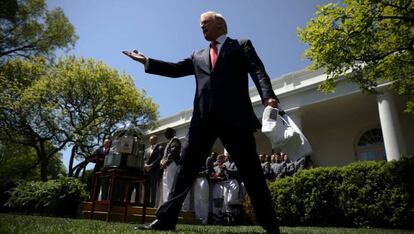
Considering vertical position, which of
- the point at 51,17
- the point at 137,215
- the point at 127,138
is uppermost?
the point at 51,17

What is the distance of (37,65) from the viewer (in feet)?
86.4

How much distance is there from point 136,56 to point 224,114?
1431mm

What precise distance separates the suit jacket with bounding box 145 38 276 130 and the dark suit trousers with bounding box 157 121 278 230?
0.38ft

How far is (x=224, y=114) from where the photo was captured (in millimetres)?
3145

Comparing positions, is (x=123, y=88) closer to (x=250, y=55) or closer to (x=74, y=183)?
(x=74, y=183)

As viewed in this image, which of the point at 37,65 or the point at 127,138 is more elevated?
the point at 37,65

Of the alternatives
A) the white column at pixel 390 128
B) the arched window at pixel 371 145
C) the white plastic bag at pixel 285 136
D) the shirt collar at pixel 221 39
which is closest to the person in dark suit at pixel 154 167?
the shirt collar at pixel 221 39

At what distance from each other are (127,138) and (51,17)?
83.6 ft

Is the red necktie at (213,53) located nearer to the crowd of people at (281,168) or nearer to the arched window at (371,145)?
the crowd of people at (281,168)

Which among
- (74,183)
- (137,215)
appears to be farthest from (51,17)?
(137,215)

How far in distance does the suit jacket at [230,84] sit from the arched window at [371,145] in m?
19.3

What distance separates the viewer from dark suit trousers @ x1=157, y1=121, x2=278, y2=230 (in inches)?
121

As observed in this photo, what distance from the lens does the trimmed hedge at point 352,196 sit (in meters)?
6.09

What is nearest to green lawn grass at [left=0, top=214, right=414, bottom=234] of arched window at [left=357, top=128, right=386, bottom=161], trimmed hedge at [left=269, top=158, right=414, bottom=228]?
trimmed hedge at [left=269, top=158, right=414, bottom=228]
